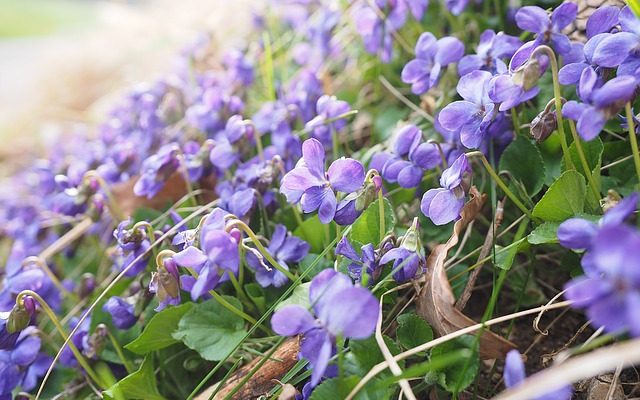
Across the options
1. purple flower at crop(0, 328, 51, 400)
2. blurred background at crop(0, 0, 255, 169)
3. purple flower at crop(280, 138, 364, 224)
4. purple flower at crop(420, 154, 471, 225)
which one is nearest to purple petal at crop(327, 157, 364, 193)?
purple flower at crop(280, 138, 364, 224)

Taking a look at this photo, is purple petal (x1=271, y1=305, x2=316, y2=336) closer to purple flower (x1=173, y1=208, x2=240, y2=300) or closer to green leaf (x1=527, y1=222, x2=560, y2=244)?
purple flower (x1=173, y1=208, x2=240, y2=300)

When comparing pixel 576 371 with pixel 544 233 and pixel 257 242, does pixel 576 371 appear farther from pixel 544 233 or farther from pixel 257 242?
pixel 257 242

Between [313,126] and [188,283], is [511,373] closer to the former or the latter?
[188,283]

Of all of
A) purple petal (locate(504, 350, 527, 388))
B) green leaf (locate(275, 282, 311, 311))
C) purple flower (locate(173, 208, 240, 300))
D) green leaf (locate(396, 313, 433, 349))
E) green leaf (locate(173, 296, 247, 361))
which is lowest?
green leaf (locate(396, 313, 433, 349))

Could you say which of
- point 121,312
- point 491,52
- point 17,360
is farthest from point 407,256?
point 17,360

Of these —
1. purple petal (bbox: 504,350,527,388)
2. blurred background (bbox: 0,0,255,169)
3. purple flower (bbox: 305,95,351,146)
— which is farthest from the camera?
blurred background (bbox: 0,0,255,169)

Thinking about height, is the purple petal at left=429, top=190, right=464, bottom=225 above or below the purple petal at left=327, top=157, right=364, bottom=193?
below
